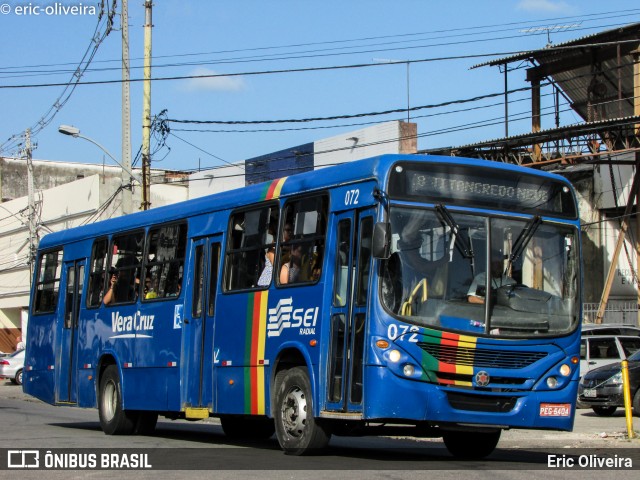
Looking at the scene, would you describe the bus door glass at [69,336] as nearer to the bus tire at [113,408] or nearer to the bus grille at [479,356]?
the bus tire at [113,408]

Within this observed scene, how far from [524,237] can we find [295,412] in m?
3.21

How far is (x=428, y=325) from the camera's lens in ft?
36.2

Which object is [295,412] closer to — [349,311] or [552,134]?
[349,311]

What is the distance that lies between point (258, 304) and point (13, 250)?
51.1 m

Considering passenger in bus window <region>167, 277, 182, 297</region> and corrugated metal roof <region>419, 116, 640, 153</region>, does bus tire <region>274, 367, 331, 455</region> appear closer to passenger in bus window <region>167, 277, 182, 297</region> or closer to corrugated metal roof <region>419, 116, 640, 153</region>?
passenger in bus window <region>167, 277, 182, 297</region>

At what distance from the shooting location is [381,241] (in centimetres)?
1084

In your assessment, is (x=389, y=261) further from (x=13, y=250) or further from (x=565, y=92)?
(x=13, y=250)

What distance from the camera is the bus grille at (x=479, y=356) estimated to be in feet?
36.3

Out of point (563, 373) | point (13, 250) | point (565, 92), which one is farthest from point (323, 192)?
point (13, 250)

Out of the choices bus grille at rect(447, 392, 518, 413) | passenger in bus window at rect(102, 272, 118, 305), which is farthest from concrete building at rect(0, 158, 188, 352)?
bus grille at rect(447, 392, 518, 413)

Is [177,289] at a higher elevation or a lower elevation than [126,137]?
lower

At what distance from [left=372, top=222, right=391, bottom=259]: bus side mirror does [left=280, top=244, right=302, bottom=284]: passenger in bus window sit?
1946 millimetres

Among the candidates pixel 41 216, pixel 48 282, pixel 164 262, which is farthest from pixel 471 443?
pixel 41 216

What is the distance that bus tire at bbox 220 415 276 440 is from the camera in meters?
16.3
